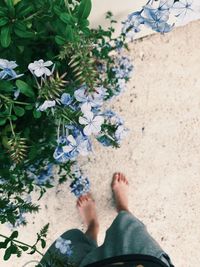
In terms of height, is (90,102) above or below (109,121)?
below

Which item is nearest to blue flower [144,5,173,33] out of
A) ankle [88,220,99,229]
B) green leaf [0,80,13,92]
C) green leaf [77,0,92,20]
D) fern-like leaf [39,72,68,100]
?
green leaf [77,0,92,20]

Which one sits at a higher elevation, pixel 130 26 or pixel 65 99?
pixel 130 26

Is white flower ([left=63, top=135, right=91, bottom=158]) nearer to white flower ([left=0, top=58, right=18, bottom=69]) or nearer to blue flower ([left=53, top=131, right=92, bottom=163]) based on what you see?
blue flower ([left=53, top=131, right=92, bottom=163])

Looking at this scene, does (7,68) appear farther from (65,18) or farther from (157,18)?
(157,18)

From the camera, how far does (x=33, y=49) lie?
139 cm

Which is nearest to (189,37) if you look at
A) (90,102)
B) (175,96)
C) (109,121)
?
(175,96)

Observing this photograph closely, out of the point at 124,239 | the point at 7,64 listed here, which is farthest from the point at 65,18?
the point at 124,239

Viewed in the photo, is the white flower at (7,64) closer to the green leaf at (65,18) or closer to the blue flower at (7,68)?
the blue flower at (7,68)

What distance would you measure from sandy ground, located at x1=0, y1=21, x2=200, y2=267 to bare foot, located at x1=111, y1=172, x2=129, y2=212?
0.16 ft

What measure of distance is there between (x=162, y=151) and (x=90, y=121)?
1.23 meters

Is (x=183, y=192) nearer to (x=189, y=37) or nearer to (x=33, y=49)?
(x=189, y=37)

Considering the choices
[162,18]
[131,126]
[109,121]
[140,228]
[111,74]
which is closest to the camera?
[162,18]

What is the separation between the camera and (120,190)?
201 centimetres

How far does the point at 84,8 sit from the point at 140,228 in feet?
→ 3.94
